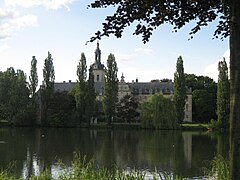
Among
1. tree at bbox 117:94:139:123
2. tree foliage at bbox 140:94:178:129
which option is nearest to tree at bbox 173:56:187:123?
tree foliage at bbox 140:94:178:129

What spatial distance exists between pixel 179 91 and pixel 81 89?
1585cm

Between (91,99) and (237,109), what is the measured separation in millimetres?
56615

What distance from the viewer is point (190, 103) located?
76.1 metres

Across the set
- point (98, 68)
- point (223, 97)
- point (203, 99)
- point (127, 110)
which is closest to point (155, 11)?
point (223, 97)

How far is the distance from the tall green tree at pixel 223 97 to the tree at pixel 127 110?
16.8 metres

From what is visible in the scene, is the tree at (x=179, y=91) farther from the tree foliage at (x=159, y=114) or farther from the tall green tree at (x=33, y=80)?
the tall green tree at (x=33, y=80)

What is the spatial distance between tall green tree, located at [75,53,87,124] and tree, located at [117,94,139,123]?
8749 millimetres

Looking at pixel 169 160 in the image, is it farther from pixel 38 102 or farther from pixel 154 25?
pixel 38 102

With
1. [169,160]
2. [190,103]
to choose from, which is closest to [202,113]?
[190,103]

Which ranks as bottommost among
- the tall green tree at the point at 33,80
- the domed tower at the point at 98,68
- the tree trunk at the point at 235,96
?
the tree trunk at the point at 235,96

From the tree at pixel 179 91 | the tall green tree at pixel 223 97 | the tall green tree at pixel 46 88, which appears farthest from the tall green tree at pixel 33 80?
the tall green tree at pixel 223 97

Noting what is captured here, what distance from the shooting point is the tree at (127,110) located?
220ft

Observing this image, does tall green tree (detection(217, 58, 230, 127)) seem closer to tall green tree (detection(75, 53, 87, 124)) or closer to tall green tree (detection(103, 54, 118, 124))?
tall green tree (detection(103, 54, 118, 124))

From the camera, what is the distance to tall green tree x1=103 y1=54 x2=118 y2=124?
6012 centimetres
